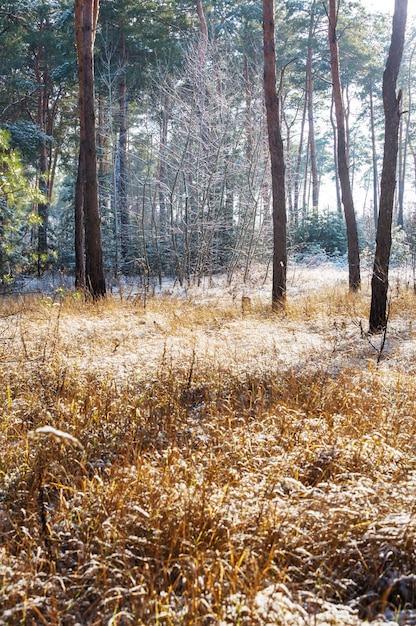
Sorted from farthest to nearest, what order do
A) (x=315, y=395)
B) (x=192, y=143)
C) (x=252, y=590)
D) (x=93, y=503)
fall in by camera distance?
(x=192, y=143) < (x=315, y=395) < (x=93, y=503) < (x=252, y=590)

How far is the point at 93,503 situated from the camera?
2.42 m

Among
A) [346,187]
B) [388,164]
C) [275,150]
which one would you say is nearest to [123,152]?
[346,187]

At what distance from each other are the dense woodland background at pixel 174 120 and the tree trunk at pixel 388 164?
597 centimetres

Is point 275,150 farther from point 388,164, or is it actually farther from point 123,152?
point 123,152

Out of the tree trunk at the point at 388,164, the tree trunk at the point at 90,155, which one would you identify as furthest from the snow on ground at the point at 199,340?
the tree trunk at the point at 90,155

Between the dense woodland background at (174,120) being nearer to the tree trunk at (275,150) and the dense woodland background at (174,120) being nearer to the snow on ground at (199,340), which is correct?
the tree trunk at (275,150)

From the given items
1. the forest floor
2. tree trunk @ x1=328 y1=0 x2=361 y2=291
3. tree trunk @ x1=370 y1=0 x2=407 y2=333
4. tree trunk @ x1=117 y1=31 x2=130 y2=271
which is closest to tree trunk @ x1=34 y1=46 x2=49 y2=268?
tree trunk @ x1=117 y1=31 x2=130 y2=271

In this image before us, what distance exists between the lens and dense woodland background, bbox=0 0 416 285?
14.4 m

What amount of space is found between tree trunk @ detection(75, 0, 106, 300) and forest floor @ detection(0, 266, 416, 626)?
15.5 ft

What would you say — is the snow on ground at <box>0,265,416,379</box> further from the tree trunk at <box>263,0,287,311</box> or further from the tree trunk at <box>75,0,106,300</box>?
the tree trunk at <box>75,0,106,300</box>

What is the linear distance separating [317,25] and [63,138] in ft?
43.2

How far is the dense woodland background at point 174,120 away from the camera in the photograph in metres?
14.4

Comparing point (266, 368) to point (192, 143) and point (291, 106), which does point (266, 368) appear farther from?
point (291, 106)

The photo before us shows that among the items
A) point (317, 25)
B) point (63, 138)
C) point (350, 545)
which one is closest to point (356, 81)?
point (317, 25)
